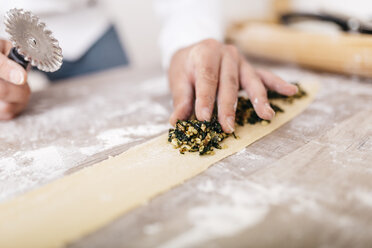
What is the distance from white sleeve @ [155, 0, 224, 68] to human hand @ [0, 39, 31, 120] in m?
0.71

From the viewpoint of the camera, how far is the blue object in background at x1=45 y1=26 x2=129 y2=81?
1762 mm

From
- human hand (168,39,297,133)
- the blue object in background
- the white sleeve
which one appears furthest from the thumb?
the blue object in background

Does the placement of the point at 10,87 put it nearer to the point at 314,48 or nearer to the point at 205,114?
the point at 205,114

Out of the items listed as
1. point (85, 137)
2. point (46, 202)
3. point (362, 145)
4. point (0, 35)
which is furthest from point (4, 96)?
point (362, 145)

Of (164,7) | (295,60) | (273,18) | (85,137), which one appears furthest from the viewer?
(273,18)

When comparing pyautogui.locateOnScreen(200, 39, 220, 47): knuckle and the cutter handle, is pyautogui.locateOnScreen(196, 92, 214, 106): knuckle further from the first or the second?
the cutter handle

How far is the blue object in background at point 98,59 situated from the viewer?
1762 millimetres

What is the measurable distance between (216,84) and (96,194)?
0.51 m

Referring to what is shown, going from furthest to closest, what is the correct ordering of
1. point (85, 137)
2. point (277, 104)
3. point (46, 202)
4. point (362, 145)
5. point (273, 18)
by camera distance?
point (273, 18) < point (277, 104) < point (85, 137) < point (362, 145) < point (46, 202)

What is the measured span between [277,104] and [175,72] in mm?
416

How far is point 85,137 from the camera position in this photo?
938mm

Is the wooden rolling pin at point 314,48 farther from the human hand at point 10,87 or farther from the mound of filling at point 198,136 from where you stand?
the human hand at point 10,87

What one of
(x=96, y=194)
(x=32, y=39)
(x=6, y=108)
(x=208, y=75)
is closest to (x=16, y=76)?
(x=32, y=39)

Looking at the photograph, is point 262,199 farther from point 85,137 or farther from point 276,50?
point 276,50
